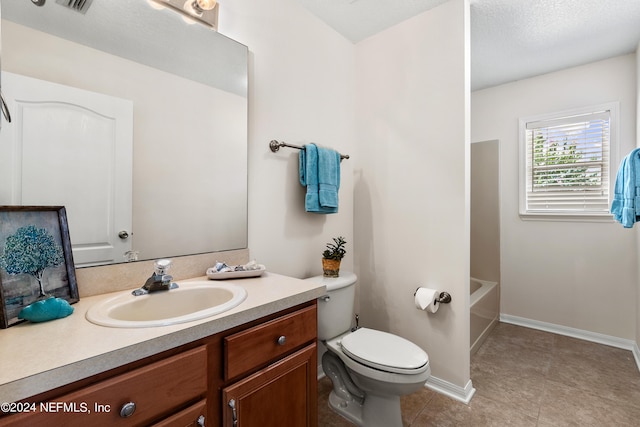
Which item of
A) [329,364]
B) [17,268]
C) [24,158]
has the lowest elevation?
[329,364]

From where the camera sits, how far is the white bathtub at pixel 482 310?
7.66 feet

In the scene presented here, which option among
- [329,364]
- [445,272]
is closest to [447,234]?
[445,272]

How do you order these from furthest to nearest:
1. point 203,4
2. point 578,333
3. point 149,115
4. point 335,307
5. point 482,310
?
point 578,333 < point 482,310 < point 335,307 < point 203,4 < point 149,115

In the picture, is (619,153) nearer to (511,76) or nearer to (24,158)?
(511,76)

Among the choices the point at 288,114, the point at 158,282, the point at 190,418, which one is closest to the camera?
the point at 190,418

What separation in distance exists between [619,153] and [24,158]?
3812 millimetres

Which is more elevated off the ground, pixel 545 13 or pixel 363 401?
pixel 545 13

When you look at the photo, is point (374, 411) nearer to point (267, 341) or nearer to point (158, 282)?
point (267, 341)

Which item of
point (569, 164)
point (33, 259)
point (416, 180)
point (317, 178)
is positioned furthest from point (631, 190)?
point (33, 259)

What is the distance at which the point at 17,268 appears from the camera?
84cm

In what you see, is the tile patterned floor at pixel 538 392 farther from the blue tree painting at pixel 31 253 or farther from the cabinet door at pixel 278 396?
the blue tree painting at pixel 31 253

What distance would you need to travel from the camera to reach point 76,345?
685 mm

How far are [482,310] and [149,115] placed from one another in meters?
2.78

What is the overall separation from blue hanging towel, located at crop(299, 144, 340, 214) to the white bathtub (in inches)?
53.3
